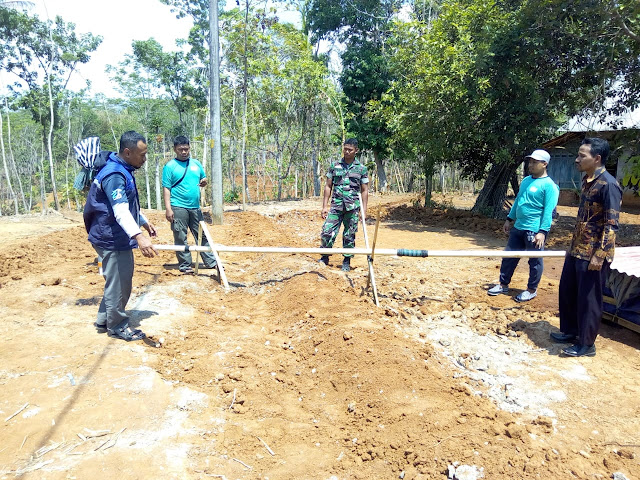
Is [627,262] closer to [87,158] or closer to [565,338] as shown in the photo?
[565,338]

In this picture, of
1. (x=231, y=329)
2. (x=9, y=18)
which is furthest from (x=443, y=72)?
(x=9, y=18)

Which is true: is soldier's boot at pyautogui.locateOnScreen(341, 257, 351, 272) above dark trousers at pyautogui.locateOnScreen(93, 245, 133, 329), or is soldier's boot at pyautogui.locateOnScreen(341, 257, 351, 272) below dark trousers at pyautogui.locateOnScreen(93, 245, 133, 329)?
below

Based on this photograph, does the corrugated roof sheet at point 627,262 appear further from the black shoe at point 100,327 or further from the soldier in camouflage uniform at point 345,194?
the black shoe at point 100,327

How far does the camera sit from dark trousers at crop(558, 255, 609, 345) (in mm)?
3693

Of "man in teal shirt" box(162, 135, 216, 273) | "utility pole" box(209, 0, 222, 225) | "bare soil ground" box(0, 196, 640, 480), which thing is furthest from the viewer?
"utility pole" box(209, 0, 222, 225)

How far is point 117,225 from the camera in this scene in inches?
150

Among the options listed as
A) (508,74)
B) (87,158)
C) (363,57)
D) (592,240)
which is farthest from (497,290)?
(363,57)

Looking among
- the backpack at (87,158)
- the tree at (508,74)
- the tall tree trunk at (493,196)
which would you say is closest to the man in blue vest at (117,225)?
the backpack at (87,158)

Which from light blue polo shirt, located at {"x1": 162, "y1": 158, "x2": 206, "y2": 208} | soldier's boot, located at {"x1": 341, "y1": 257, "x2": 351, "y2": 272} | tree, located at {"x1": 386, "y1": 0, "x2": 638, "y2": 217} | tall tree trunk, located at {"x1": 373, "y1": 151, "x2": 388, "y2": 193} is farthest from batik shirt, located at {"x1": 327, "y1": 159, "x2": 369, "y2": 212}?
tall tree trunk, located at {"x1": 373, "y1": 151, "x2": 388, "y2": 193}

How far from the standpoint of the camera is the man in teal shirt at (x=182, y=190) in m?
5.95

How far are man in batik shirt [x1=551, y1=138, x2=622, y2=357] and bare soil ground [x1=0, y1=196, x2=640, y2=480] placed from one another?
1.16ft

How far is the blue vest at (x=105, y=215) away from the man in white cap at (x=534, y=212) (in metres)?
4.18

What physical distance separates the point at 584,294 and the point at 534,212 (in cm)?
149

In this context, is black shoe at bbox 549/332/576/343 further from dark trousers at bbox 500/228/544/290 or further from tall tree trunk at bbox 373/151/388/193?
tall tree trunk at bbox 373/151/388/193
